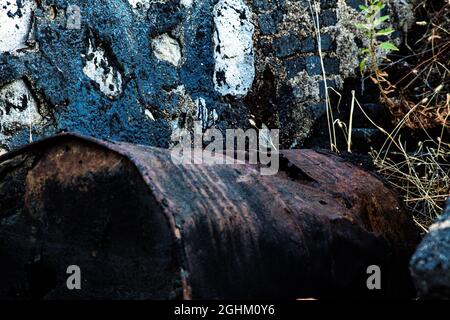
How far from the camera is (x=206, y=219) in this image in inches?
56.9

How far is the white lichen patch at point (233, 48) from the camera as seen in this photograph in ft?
9.00

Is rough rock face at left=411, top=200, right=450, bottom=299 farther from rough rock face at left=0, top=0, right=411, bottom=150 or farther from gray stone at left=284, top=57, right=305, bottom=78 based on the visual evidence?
gray stone at left=284, top=57, right=305, bottom=78

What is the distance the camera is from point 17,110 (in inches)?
93.0

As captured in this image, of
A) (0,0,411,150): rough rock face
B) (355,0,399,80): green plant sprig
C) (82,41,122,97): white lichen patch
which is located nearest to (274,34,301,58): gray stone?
A: (0,0,411,150): rough rock face

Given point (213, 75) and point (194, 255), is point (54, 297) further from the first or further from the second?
point (213, 75)

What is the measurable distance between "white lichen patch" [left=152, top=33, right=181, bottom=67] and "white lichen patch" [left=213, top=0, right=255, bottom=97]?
0.18 m

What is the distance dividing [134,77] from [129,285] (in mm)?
1280

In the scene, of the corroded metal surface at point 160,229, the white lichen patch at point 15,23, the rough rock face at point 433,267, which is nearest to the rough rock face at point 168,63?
the white lichen patch at point 15,23

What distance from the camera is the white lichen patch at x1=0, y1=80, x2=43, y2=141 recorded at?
234cm

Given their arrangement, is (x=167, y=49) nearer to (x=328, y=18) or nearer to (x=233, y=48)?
(x=233, y=48)

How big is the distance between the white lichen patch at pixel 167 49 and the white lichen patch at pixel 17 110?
0.53 metres

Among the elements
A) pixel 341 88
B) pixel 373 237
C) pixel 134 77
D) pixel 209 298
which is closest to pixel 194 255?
pixel 209 298

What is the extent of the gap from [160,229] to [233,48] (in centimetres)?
155
